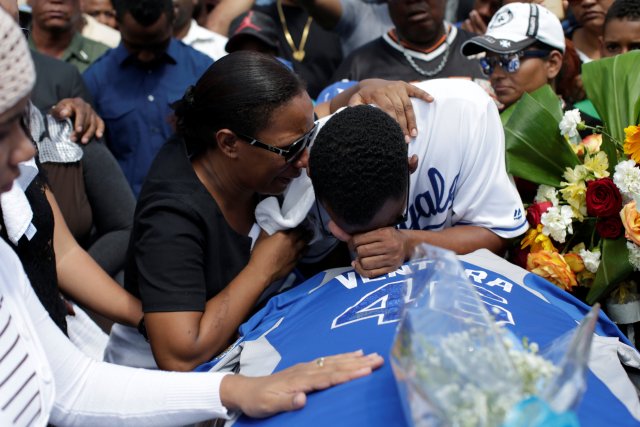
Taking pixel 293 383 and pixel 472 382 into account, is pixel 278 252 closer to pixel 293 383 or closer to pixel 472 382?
pixel 293 383

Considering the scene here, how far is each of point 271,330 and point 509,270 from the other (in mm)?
696

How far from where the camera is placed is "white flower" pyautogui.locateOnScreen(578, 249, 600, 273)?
8.96 feet

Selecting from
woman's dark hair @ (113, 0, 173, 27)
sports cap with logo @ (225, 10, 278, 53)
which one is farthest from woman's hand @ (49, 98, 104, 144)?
sports cap with logo @ (225, 10, 278, 53)

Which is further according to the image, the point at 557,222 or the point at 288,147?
the point at 557,222

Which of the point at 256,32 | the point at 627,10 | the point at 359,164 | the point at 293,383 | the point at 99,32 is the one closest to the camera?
the point at 293,383

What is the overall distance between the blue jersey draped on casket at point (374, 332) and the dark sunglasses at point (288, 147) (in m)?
0.41

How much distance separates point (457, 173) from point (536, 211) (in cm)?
38

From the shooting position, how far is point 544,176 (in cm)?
295

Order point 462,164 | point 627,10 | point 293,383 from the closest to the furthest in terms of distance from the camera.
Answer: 1. point 293,383
2. point 462,164
3. point 627,10

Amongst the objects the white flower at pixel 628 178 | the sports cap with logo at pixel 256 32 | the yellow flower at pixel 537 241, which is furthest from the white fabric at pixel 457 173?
the sports cap with logo at pixel 256 32

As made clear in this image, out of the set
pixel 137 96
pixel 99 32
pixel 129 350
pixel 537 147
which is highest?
pixel 537 147

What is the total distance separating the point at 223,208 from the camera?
2.69 metres

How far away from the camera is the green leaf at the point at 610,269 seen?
2.65 metres

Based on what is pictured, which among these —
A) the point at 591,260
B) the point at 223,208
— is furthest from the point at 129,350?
the point at 591,260
